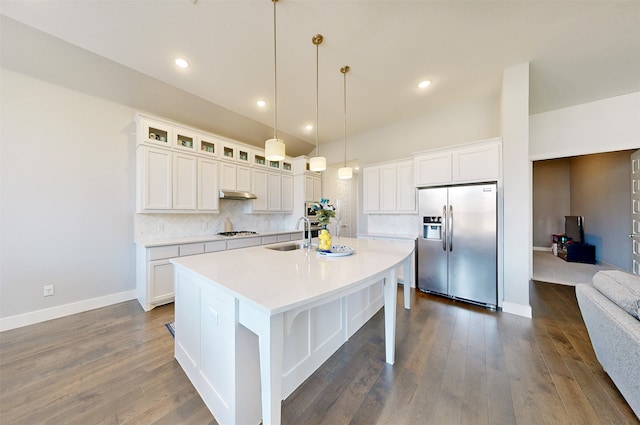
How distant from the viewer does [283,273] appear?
136 centimetres

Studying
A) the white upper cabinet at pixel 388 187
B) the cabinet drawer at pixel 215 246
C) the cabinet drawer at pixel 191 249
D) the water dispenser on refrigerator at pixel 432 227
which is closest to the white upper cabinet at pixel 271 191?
the cabinet drawer at pixel 215 246

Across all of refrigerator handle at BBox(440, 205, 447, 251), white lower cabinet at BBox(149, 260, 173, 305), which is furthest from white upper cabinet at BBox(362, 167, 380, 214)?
white lower cabinet at BBox(149, 260, 173, 305)

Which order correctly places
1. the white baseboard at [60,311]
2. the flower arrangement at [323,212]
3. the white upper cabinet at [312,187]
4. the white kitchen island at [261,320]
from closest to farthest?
the white kitchen island at [261,320] < the flower arrangement at [323,212] < the white baseboard at [60,311] < the white upper cabinet at [312,187]

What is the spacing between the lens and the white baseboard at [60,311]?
7.57 ft

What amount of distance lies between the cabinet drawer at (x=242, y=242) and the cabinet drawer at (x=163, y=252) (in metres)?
0.76

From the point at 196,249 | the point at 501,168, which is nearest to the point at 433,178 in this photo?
the point at 501,168

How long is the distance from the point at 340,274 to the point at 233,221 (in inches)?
133

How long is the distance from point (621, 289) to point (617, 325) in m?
0.30

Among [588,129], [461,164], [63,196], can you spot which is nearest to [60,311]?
[63,196]

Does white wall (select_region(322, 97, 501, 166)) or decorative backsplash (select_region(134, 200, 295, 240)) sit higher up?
white wall (select_region(322, 97, 501, 166))

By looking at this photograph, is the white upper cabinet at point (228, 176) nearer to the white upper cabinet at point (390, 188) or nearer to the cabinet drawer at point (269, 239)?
the cabinet drawer at point (269, 239)

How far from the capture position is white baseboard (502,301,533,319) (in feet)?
8.37

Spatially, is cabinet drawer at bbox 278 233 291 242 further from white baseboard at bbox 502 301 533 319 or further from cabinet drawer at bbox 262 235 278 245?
white baseboard at bbox 502 301 533 319

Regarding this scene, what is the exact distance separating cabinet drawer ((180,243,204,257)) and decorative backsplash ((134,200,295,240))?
0.54 metres
